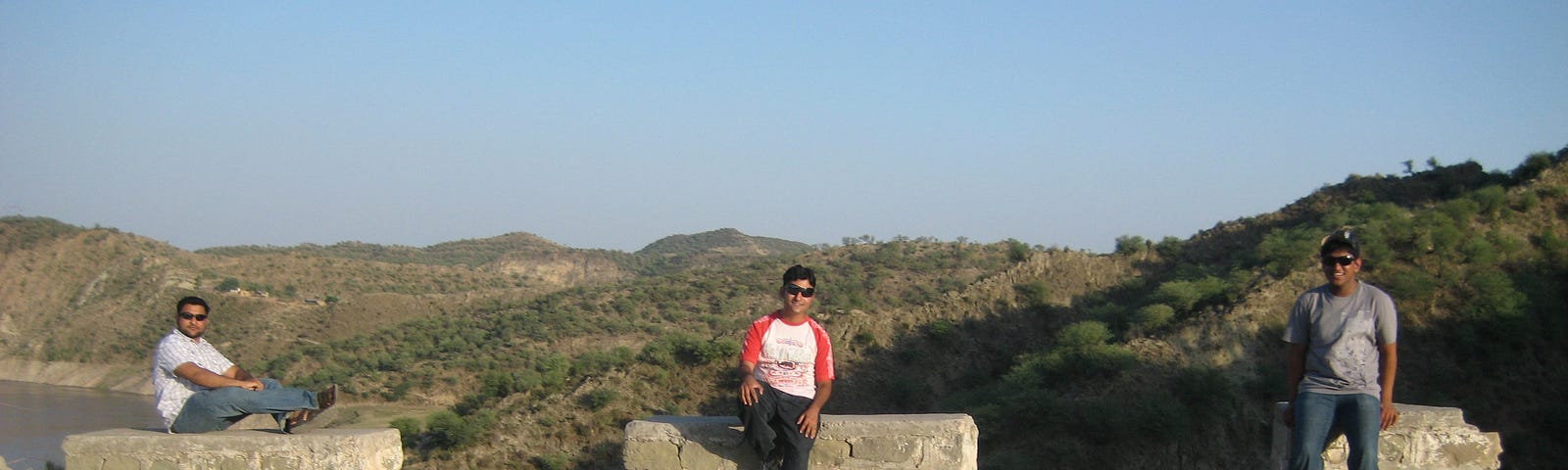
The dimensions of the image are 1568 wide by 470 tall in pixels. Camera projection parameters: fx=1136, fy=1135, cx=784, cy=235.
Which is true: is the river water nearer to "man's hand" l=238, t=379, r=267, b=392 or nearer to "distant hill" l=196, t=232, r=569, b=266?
"man's hand" l=238, t=379, r=267, b=392

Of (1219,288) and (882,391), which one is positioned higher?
(1219,288)

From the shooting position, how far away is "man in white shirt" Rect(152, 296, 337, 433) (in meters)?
6.22

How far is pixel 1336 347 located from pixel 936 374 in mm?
14787

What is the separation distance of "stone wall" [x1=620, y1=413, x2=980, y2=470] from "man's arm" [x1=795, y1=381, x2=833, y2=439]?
1.21 ft

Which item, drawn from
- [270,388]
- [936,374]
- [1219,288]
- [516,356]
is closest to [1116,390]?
[1219,288]

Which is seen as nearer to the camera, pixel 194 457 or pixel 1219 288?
pixel 194 457

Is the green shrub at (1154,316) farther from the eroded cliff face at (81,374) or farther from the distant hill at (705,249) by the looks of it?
the distant hill at (705,249)

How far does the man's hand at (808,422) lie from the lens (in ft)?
19.3

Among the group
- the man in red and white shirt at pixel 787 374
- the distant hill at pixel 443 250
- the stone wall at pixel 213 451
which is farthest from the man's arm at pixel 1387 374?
the distant hill at pixel 443 250

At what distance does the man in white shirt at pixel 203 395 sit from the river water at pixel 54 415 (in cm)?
1903

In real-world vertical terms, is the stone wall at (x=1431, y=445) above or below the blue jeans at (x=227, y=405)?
below

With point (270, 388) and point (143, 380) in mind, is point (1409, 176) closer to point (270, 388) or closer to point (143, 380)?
point (270, 388)

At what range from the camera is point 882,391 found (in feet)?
63.6

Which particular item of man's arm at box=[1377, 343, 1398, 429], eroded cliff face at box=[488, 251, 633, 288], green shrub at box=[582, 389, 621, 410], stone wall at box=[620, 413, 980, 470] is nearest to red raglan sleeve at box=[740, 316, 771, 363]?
stone wall at box=[620, 413, 980, 470]
